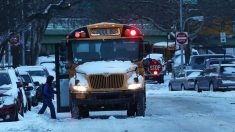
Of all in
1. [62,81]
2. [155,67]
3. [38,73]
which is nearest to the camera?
[62,81]

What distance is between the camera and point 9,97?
66.4ft

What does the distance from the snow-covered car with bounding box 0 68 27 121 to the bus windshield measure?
6.28 ft

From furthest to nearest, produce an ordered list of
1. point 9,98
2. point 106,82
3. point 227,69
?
point 227,69 → point 106,82 → point 9,98

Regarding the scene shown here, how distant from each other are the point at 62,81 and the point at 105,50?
1.90 m

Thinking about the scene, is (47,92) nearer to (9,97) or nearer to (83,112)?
(83,112)

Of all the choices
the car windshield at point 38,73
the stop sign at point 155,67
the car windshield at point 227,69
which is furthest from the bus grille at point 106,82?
the stop sign at point 155,67

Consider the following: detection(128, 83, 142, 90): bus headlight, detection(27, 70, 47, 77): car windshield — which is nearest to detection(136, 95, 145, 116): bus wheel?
detection(128, 83, 142, 90): bus headlight

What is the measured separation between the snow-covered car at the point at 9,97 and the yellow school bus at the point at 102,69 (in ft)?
4.72

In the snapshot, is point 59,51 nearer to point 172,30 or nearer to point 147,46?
point 147,46

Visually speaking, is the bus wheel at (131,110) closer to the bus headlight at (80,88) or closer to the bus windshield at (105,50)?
the bus windshield at (105,50)

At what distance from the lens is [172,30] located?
214ft

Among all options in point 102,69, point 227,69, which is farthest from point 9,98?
point 227,69

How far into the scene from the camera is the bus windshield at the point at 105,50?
21.6m

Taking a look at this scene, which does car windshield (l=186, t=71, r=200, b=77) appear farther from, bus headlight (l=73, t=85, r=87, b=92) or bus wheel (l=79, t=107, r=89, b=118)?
bus headlight (l=73, t=85, r=87, b=92)
